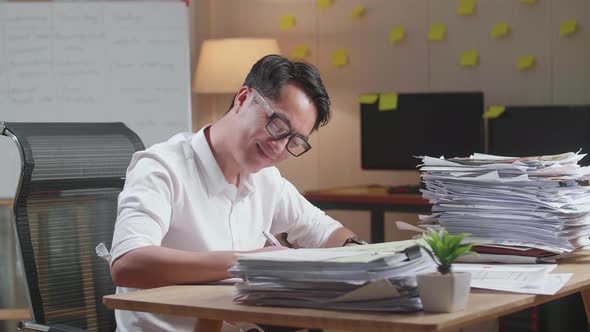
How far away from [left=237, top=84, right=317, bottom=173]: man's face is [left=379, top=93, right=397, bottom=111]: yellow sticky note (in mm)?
2864

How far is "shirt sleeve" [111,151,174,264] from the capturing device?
166cm

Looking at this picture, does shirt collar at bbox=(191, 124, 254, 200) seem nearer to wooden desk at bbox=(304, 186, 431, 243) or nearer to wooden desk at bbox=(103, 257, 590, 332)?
wooden desk at bbox=(103, 257, 590, 332)

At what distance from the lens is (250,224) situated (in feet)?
6.81

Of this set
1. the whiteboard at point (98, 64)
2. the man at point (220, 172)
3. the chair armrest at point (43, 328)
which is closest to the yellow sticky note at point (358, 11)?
the whiteboard at point (98, 64)

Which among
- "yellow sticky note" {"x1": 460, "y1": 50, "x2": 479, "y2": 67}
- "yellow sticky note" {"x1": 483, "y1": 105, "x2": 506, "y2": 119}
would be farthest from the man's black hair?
"yellow sticky note" {"x1": 460, "y1": 50, "x2": 479, "y2": 67}

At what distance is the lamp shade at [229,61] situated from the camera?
4812 millimetres

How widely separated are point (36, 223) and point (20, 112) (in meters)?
1.79

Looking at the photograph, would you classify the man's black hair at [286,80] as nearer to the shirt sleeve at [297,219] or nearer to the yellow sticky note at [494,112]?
the shirt sleeve at [297,219]

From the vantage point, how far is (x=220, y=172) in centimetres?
196

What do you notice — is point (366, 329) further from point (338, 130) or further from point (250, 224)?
point (338, 130)

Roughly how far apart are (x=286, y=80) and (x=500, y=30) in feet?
9.62

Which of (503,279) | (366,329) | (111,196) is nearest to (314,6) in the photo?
(111,196)

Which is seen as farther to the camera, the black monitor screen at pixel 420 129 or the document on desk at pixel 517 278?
the black monitor screen at pixel 420 129

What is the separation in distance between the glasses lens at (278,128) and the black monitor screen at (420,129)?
8.93 feet
